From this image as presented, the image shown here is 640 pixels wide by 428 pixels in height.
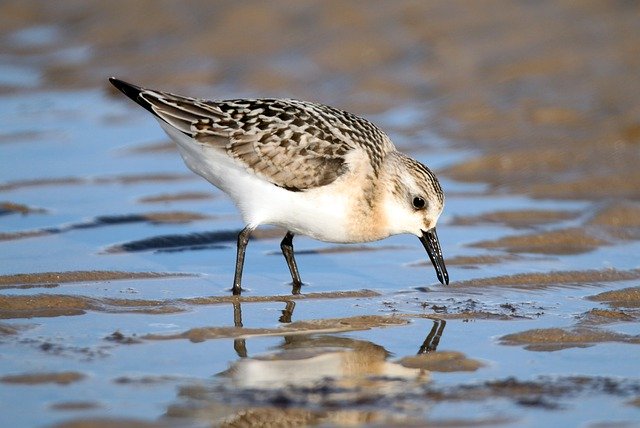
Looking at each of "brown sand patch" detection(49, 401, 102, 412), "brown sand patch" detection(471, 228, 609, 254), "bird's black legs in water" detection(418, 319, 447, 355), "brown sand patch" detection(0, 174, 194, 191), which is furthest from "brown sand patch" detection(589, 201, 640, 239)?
"brown sand patch" detection(49, 401, 102, 412)

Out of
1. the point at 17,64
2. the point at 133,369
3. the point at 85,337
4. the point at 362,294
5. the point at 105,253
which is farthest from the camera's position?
the point at 17,64

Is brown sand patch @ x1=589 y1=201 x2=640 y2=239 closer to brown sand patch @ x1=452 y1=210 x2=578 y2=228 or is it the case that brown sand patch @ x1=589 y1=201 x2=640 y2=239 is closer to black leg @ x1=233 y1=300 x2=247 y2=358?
brown sand patch @ x1=452 y1=210 x2=578 y2=228

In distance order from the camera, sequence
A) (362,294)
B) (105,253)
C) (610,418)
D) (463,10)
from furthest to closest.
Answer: (463,10)
(105,253)
(362,294)
(610,418)

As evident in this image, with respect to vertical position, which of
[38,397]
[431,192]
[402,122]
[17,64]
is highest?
[17,64]

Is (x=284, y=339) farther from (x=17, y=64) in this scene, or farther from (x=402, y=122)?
(x=17, y=64)

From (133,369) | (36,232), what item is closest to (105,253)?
(36,232)

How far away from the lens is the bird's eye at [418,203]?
28.0 feet

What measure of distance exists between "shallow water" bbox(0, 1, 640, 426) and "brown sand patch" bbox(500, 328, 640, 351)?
0.07ft

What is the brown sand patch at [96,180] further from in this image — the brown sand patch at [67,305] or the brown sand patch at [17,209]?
the brown sand patch at [67,305]

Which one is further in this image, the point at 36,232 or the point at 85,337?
the point at 36,232

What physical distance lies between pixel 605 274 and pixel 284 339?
9.16 ft

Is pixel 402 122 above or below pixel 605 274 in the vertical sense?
above

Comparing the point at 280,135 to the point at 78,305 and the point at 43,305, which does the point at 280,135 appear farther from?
the point at 43,305

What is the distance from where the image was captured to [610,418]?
19.8 ft
